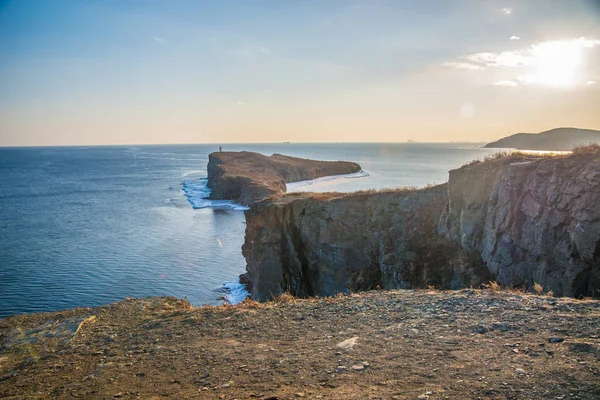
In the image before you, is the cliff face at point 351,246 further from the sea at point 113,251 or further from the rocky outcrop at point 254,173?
the rocky outcrop at point 254,173

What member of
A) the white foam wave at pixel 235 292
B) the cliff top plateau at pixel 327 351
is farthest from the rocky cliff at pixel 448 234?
the cliff top plateau at pixel 327 351

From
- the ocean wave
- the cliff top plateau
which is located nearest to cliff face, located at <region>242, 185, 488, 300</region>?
the cliff top plateau

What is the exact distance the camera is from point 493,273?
1838 cm

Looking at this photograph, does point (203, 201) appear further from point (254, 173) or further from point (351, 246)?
point (351, 246)

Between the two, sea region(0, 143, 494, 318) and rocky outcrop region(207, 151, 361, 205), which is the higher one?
rocky outcrop region(207, 151, 361, 205)

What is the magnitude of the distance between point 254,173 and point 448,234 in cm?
8165

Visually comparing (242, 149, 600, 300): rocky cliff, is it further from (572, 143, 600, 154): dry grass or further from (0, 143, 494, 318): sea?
(0, 143, 494, 318): sea

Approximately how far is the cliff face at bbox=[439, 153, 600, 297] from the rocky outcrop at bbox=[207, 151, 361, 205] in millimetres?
52095

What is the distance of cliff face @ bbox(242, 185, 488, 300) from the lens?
2194 centimetres

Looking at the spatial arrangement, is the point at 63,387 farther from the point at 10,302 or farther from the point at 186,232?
the point at 186,232

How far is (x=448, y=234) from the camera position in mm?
22078

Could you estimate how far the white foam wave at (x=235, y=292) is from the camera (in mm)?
29891

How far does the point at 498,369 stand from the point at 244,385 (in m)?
Result: 4.59

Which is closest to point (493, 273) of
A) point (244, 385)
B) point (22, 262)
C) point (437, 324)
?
point (437, 324)
